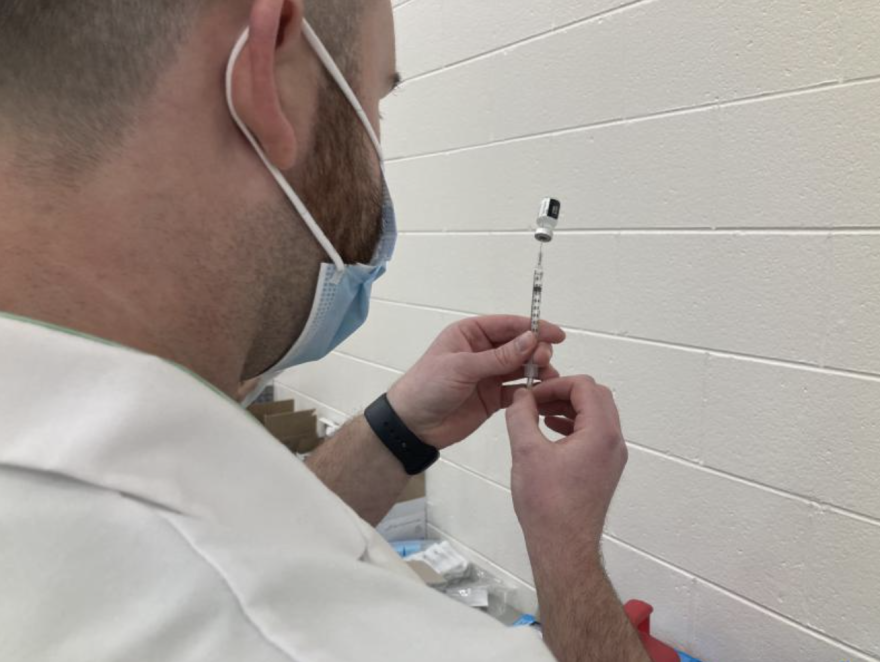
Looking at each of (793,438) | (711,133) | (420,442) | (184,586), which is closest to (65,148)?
(184,586)

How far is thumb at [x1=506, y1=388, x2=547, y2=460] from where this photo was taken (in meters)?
0.89

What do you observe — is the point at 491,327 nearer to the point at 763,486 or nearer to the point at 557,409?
the point at 557,409

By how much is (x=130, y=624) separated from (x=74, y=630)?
0.10 feet

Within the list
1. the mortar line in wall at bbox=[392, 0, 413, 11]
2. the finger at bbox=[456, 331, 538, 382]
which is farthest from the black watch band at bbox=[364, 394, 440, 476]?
the mortar line in wall at bbox=[392, 0, 413, 11]

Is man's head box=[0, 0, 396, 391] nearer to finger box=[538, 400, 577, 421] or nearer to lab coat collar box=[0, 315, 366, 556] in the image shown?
lab coat collar box=[0, 315, 366, 556]

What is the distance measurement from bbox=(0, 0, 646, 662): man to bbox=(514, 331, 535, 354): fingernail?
0.17 metres

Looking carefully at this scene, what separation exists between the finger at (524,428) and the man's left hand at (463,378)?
0.34 ft

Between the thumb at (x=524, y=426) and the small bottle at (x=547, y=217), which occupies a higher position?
the small bottle at (x=547, y=217)

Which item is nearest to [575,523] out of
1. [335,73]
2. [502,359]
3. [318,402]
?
[502,359]

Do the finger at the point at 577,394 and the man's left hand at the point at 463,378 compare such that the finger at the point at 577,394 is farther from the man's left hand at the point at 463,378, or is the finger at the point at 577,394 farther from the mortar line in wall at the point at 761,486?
the mortar line in wall at the point at 761,486

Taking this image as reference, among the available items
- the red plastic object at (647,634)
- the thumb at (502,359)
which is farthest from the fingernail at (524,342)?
the red plastic object at (647,634)

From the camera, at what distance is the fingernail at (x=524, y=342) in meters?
1.00

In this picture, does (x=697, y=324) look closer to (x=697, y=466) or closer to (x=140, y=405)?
(x=697, y=466)

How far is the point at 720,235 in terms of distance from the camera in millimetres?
1079
